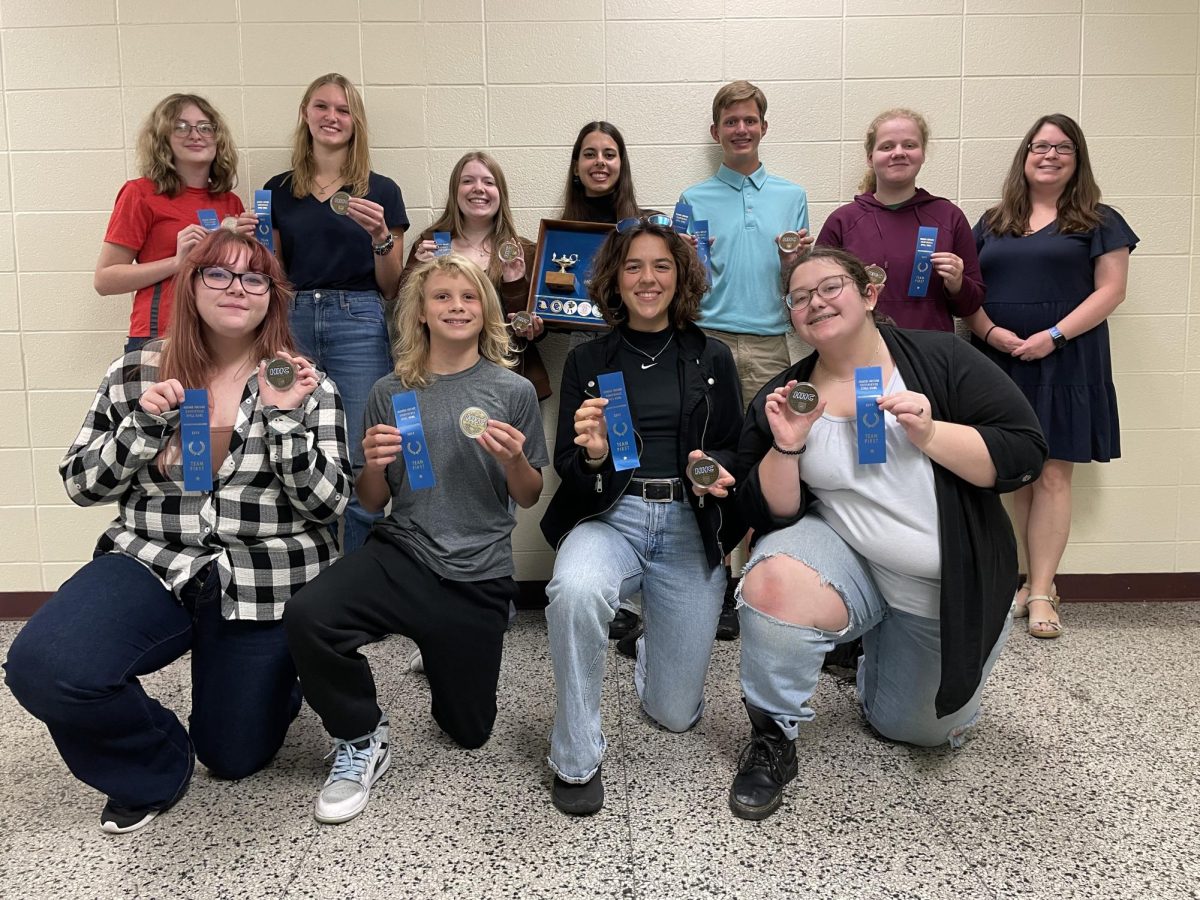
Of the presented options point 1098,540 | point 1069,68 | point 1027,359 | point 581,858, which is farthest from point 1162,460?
point 581,858

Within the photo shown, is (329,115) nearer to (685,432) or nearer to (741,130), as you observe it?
(741,130)

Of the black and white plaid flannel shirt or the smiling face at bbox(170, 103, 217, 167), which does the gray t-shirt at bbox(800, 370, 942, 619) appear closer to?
the black and white plaid flannel shirt

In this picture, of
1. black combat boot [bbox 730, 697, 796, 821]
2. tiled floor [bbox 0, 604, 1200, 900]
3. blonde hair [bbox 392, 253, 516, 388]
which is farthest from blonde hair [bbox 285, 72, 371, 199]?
black combat boot [bbox 730, 697, 796, 821]

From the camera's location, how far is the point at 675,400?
86.2 inches

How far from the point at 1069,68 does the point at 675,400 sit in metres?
2.30

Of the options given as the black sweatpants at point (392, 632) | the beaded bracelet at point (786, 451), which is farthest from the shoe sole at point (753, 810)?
the beaded bracelet at point (786, 451)

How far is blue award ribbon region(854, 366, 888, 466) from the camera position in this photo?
1.78m

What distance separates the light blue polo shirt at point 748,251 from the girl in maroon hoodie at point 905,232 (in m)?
0.23

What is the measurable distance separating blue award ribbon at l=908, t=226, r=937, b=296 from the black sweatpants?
174 cm

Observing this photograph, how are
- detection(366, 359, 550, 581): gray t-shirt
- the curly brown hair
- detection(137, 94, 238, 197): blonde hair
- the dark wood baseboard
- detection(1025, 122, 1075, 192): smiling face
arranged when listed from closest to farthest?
detection(366, 359, 550, 581): gray t-shirt → the curly brown hair → detection(137, 94, 238, 197): blonde hair → detection(1025, 122, 1075, 192): smiling face → the dark wood baseboard

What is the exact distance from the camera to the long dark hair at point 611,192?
3.01 meters

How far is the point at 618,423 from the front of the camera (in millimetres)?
1978

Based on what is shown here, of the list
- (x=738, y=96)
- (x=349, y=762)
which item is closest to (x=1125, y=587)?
(x=738, y=96)

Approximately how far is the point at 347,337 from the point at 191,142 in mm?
852
